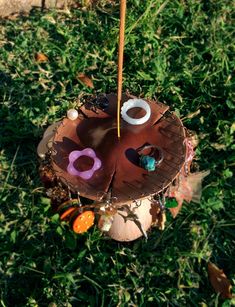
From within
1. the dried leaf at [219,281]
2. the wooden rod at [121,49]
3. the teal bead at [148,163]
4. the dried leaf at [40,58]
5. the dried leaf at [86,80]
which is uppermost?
the wooden rod at [121,49]

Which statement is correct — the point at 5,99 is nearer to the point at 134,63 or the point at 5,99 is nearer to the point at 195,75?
the point at 134,63

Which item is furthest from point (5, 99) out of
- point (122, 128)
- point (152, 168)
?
point (152, 168)

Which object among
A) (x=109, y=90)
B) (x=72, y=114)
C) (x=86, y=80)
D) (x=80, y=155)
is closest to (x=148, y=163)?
(x=80, y=155)

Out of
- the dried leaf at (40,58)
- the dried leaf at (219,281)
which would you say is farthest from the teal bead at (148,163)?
the dried leaf at (40,58)

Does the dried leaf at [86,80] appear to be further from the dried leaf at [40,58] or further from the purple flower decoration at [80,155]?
the purple flower decoration at [80,155]

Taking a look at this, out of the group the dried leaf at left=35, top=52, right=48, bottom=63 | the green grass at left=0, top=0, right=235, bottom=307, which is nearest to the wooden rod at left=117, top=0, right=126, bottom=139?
the green grass at left=0, top=0, right=235, bottom=307

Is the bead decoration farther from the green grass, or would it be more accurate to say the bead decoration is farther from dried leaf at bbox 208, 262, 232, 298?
dried leaf at bbox 208, 262, 232, 298
